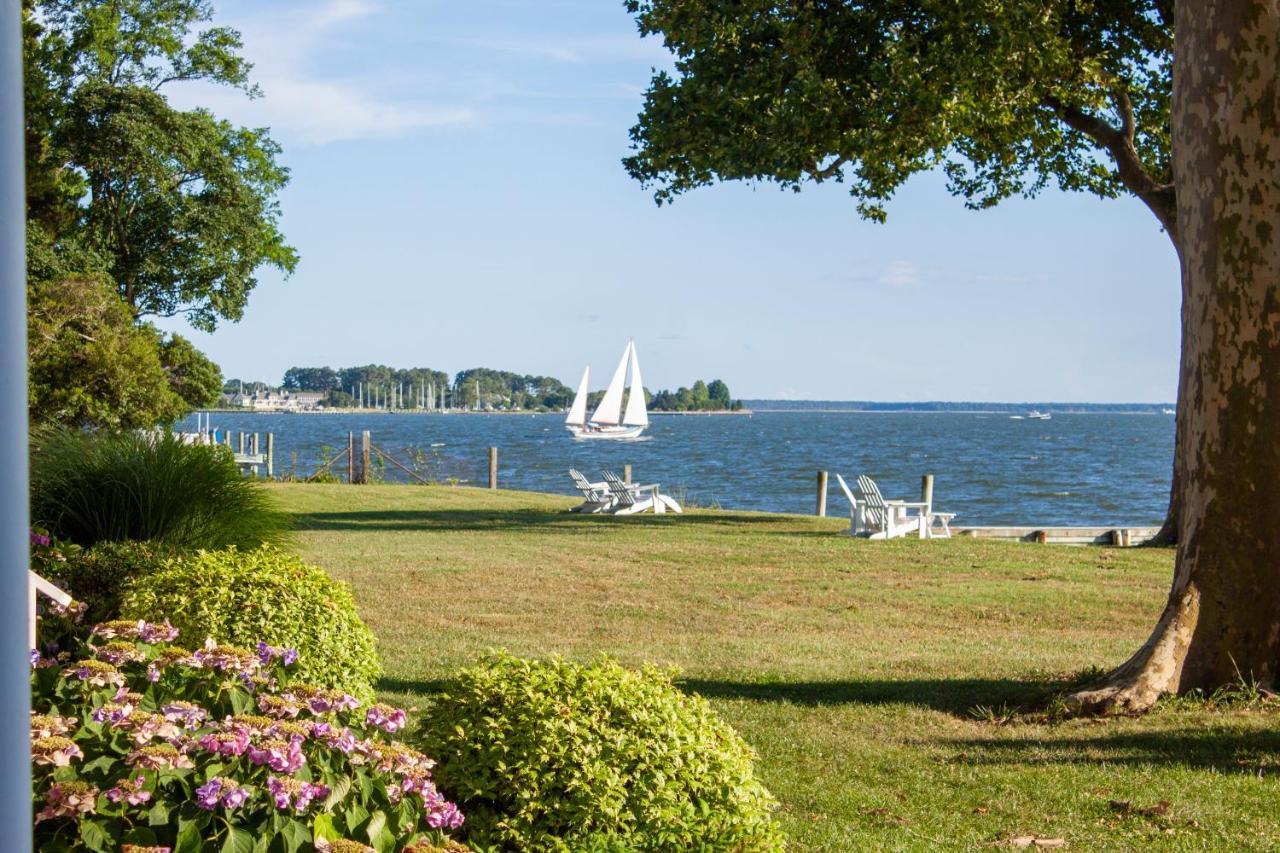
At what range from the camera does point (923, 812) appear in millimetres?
5832

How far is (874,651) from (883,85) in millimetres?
9843

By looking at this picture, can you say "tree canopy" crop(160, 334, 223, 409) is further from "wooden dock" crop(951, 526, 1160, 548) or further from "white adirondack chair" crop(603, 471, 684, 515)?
"wooden dock" crop(951, 526, 1160, 548)

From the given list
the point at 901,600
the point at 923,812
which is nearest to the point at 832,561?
the point at 901,600

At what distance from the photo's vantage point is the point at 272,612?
638 cm

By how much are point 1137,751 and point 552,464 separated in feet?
207

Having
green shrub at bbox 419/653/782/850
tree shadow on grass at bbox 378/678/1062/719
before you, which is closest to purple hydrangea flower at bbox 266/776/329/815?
green shrub at bbox 419/653/782/850

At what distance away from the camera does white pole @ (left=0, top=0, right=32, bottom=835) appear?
1238 mm

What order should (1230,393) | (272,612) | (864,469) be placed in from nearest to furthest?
(272,612)
(1230,393)
(864,469)

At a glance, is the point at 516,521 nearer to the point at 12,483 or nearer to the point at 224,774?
the point at 224,774

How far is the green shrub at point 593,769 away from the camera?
160 inches

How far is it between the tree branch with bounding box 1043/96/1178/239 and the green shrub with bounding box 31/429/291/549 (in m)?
14.5

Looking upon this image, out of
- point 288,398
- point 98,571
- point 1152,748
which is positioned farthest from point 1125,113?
point 288,398

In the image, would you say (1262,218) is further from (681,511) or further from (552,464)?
(552,464)

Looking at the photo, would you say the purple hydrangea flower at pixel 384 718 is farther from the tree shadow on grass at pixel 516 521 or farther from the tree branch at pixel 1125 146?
the tree branch at pixel 1125 146
